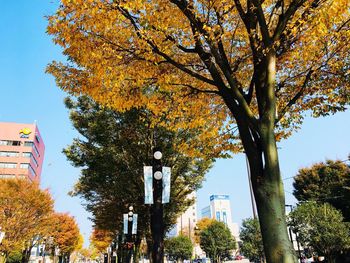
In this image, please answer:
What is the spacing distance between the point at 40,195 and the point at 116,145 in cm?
1582

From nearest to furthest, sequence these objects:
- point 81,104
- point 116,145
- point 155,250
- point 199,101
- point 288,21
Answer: point 288,21
point 199,101
point 155,250
point 116,145
point 81,104

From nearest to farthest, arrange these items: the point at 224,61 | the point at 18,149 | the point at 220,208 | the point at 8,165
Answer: the point at 224,61, the point at 8,165, the point at 18,149, the point at 220,208

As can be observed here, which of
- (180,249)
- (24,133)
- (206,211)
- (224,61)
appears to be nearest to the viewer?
(224,61)

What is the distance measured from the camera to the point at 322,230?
817 inches

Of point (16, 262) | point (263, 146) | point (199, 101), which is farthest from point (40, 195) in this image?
point (263, 146)

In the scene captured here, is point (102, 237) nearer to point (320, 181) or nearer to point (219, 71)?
point (320, 181)

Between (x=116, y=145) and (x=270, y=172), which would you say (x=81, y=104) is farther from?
(x=270, y=172)

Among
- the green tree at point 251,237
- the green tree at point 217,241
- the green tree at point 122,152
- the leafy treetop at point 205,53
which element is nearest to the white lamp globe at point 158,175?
the leafy treetop at point 205,53

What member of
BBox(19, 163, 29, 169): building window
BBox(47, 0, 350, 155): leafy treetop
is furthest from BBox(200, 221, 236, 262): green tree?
BBox(19, 163, 29, 169): building window

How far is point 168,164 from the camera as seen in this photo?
1675 centimetres

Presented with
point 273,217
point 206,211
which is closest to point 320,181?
point 273,217

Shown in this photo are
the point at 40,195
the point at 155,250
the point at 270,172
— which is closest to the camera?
the point at 270,172

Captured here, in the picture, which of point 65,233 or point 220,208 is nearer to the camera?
point 65,233

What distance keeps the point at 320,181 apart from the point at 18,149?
227 ft
